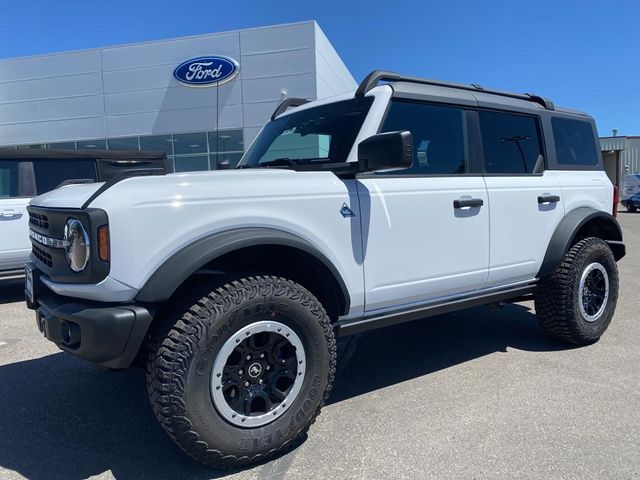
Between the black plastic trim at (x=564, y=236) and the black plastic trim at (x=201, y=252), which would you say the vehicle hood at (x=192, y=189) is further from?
the black plastic trim at (x=564, y=236)

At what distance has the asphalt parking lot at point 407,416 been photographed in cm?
262

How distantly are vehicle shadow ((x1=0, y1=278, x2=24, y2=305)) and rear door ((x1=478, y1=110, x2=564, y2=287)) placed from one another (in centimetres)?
627

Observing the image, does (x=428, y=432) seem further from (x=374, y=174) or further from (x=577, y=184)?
(x=577, y=184)

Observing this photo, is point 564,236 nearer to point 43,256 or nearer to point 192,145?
point 43,256

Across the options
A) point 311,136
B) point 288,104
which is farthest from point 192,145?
point 311,136

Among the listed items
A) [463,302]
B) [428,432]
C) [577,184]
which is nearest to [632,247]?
[577,184]

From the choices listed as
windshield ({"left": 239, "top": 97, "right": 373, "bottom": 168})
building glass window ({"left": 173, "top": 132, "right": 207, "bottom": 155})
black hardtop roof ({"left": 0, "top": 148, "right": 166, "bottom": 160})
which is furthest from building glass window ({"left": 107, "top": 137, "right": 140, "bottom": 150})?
windshield ({"left": 239, "top": 97, "right": 373, "bottom": 168})

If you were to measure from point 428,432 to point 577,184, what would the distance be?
8.92ft

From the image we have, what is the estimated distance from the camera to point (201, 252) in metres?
2.41

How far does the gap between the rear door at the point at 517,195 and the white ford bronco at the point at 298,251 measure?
2 cm

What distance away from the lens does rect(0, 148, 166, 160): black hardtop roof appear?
674cm

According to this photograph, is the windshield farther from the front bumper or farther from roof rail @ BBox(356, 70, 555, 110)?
the front bumper

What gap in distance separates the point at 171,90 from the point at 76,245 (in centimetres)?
1913

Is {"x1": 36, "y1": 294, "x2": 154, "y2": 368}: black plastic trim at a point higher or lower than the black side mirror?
lower
